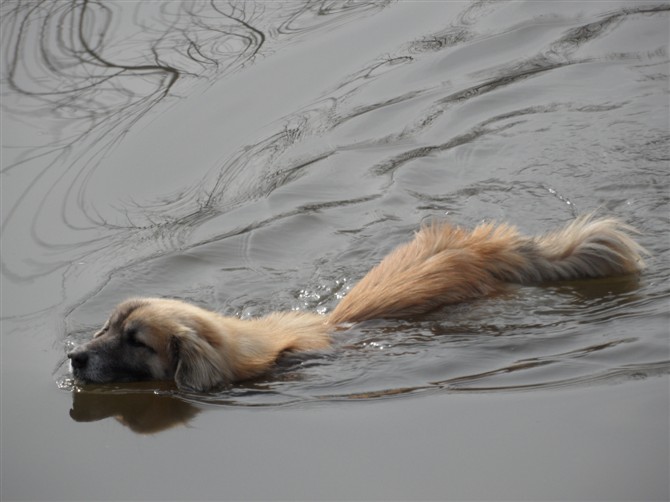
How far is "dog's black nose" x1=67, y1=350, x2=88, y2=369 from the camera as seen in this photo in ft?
20.3

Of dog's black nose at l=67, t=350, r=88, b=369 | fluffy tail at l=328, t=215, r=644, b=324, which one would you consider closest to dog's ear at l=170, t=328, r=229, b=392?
dog's black nose at l=67, t=350, r=88, b=369

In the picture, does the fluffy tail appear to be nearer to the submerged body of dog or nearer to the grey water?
the submerged body of dog

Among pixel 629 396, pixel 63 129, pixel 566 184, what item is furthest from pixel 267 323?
pixel 63 129

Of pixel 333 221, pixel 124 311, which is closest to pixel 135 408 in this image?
pixel 124 311

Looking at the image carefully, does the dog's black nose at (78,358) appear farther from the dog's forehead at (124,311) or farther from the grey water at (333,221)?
the dog's forehead at (124,311)

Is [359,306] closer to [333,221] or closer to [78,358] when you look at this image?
[333,221]

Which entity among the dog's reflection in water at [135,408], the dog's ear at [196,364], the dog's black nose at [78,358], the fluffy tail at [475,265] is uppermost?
the fluffy tail at [475,265]

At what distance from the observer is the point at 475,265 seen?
6.66m

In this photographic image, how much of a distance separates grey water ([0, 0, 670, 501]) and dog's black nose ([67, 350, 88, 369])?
0.16 m

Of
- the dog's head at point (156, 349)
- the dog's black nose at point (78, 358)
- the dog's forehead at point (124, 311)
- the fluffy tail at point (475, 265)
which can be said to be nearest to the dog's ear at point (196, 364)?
the dog's head at point (156, 349)

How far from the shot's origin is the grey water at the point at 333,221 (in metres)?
5.16

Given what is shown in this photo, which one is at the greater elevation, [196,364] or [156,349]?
[156,349]

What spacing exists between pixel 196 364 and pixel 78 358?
0.74m

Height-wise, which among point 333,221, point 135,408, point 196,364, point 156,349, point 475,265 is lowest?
point 135,408
